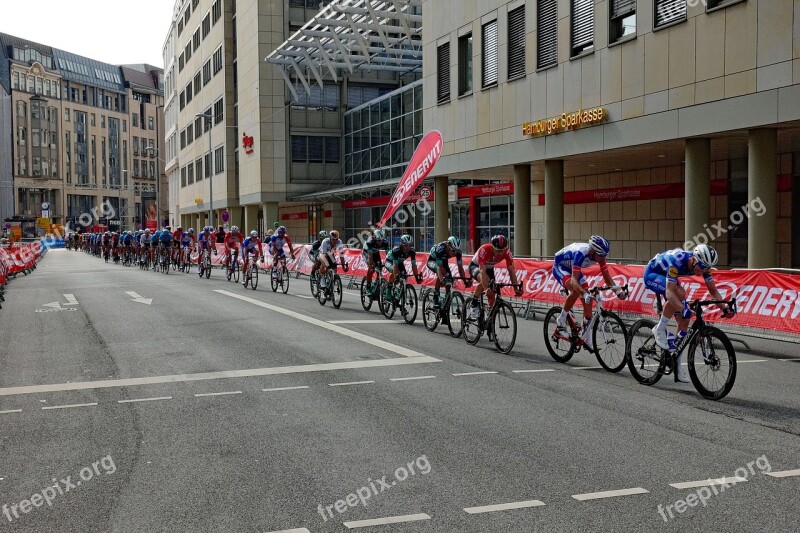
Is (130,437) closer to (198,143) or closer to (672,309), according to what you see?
(672,309)

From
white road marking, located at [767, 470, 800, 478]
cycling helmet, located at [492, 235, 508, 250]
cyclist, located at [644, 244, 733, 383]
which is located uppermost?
cycling helmet, located at [492, 235, 508, 250]

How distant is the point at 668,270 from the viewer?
9203 millimetres

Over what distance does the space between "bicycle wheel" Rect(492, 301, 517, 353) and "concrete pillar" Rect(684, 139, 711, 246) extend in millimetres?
8218

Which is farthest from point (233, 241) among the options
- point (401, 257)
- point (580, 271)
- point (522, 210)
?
point (580, 271)

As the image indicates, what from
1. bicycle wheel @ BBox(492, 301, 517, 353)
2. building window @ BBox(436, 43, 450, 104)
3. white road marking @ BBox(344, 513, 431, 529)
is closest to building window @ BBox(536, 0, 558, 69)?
building window @ BBox(436, 43, 450, 104)

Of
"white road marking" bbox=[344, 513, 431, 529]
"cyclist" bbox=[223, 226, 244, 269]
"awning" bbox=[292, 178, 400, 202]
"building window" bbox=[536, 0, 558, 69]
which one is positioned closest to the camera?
"white road marking" bbox=[344, 513, 431, 529]

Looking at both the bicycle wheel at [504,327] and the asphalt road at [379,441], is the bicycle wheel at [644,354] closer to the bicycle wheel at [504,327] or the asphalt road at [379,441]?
the asphalt road at [379,441]

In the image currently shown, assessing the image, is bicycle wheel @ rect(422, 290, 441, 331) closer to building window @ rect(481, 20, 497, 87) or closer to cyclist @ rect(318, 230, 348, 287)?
cyclist @ rect(318, 230, 348, 287)

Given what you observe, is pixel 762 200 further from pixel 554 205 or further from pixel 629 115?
pixel 554 205

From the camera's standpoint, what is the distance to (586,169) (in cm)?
2778

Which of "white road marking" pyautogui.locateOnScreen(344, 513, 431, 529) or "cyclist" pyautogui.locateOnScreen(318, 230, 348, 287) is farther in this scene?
"cyclist" pyautogui.locateOnScreen(318, 230, 348, 287)

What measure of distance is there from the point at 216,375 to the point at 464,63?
826 inches

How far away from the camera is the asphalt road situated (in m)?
5.31

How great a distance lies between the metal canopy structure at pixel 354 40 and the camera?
124 ft
